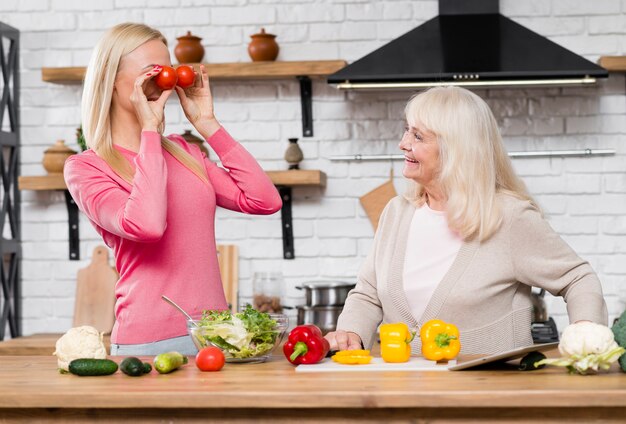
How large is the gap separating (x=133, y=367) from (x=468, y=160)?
3.32 feet

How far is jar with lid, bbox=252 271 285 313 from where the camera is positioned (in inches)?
164

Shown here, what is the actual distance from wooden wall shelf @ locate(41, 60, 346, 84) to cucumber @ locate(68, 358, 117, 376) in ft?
7.70

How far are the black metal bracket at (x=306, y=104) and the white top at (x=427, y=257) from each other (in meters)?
1.82

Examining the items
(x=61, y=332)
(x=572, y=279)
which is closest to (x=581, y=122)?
(x=572, y=279)

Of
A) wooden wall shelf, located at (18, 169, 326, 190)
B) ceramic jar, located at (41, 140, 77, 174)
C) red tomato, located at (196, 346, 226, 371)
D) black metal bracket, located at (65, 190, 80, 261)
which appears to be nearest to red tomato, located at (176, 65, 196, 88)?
red tomato, located at (196, 346, 226, 371)

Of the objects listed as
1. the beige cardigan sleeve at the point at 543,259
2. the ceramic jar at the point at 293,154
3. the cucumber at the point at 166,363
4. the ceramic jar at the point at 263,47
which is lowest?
the cucumber at the point at 166,363

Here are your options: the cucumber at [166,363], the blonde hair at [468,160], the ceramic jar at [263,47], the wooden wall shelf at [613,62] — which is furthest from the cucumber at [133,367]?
the wooden wall shelf at [613,62]

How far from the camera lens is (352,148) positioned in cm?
432

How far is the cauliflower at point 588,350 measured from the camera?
1.89m

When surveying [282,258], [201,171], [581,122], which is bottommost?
[282,258]

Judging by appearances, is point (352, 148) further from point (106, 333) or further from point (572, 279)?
point (572, 279)

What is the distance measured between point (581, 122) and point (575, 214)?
1.33 ft

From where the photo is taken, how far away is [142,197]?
226cm

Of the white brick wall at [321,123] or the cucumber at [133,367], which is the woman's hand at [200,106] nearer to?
the cucumber at [133,367]
